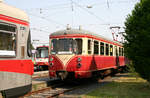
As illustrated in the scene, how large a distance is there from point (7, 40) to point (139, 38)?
6387mm

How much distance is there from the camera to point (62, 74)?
12547 mm

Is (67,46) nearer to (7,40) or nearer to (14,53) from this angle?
(14,53)

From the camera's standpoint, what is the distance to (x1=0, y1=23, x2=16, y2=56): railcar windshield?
21.2ft

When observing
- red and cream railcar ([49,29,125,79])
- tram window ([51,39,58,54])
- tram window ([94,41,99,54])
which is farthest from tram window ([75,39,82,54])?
tram window ([94,41,99,54])

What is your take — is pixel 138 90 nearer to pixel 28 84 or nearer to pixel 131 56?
pixel 131 56

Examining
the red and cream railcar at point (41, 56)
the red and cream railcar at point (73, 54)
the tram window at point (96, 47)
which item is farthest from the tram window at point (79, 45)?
the red and cream railcar at point (41, 56)

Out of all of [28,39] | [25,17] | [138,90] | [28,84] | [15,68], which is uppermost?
[25,17]

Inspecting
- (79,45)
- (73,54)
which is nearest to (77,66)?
(73,54)

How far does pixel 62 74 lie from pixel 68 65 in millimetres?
619

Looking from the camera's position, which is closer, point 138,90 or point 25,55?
point 25,55

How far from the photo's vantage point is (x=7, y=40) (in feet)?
21.9

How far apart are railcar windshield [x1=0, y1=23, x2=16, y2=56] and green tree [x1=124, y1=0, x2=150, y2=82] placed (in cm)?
587

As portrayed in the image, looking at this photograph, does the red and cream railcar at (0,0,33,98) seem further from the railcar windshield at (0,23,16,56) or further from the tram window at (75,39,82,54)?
the tram window at (75,39,82,54)

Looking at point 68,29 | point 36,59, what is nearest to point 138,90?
point 68,29
